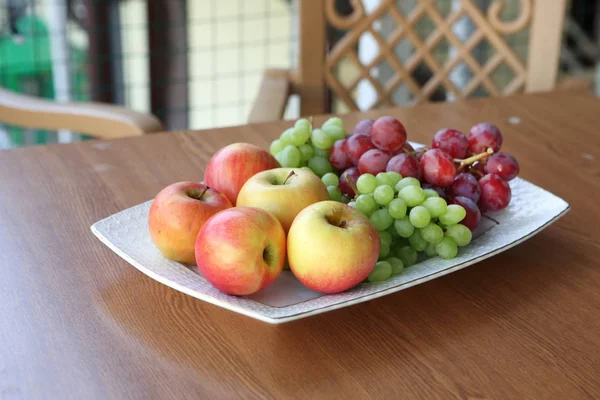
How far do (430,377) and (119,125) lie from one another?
0.85 m

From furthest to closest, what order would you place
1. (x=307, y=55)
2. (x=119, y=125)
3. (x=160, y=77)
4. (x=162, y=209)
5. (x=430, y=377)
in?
(x=160, y=77) < (x=307, y=55) < (x=119, y=125) < (x=162, y=209) < (x=430, y=377)

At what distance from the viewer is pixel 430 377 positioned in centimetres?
66

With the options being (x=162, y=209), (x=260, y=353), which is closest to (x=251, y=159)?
(x=162, y=209)

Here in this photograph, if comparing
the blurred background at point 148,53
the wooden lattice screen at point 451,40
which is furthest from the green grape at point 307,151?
the blurred background at point 148,53

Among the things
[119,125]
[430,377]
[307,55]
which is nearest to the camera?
[430,377]

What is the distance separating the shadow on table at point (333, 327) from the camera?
68 centimetres

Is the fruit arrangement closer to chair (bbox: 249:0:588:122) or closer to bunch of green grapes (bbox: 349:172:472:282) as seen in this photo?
bunch of green grapes (bbox: 349:172:472:282)

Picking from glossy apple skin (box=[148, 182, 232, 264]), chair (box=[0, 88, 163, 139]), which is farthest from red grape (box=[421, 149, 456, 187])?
chair (box=[0, 88, 163, 139])

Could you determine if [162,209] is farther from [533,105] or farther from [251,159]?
[533,105]

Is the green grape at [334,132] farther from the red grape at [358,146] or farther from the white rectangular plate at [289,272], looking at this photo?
the white rectangular plate at [289,272]

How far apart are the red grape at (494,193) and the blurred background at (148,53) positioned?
1.28m

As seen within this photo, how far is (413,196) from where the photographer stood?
0.78 meters

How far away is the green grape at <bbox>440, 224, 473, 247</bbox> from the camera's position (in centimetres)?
79

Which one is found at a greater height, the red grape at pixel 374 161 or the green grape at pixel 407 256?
the red grape at pixel 374 161
